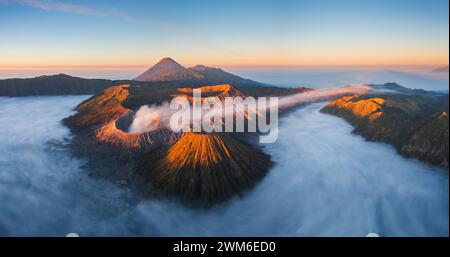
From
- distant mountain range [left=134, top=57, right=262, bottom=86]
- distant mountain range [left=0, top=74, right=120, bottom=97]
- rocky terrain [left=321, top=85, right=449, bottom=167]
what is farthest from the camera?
distant mountain range [left=134, top=57, right=262, bottom=86]

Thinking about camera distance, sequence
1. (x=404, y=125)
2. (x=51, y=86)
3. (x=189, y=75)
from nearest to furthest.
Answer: (x=404, y=125) < (x=51, y=86) < (x=189, y=75)

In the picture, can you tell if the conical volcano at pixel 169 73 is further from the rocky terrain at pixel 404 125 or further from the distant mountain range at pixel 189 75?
the rocky terrain at pixel 404 125

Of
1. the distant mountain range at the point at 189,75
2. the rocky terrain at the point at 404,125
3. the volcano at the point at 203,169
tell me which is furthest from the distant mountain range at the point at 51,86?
the rocky terrain at the point at 404,125

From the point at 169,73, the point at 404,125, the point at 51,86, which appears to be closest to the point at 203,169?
the point at 404,125

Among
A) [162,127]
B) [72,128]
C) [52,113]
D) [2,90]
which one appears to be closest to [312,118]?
[162,127]

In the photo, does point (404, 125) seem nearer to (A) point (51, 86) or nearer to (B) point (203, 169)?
(B) point (203, 169)

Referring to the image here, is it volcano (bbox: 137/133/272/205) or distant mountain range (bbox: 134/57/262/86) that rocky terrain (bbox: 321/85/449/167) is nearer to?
volcano (bbox: 137/133/272/205)

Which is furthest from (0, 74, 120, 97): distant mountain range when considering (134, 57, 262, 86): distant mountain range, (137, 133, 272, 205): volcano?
(137, 133, 272, 205): volcano
